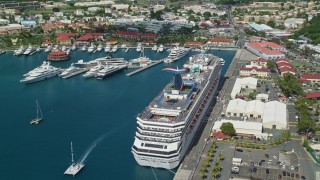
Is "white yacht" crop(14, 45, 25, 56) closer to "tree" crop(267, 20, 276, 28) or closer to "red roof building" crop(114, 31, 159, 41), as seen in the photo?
"red roof building" crop(114, 31, 159, 41)

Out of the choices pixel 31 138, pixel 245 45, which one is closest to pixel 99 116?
pixel 31 138

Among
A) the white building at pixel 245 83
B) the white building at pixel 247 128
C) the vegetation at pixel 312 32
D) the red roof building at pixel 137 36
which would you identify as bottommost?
the white building at pixel 247 128

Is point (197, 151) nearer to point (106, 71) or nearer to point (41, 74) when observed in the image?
point (106, 71)

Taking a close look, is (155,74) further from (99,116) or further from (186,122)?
(186,122)

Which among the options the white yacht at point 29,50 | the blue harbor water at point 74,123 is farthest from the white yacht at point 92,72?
the white yacht at point 29,50

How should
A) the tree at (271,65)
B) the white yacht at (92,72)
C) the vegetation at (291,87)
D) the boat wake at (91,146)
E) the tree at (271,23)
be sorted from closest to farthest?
the boat wake at (91,146) → the vegetation at (291,87) → the white yacht at (92,72) → the tree at (271,65) → the tree at (271,23)

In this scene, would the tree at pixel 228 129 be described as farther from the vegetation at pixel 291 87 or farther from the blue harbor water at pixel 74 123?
the vegetation at pixel 291 87
